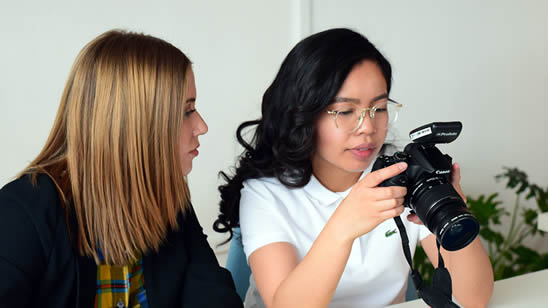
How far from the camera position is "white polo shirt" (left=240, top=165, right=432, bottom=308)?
1149 mm

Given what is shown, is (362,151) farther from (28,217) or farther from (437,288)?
(28,217)

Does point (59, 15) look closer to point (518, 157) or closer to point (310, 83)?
point (310, 83)

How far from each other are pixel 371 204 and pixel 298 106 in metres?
0.38

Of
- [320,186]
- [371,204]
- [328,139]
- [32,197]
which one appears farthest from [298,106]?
[32,197]

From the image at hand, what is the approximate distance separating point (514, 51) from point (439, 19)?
60 cm

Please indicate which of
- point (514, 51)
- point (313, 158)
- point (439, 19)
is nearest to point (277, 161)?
point (313, 158)

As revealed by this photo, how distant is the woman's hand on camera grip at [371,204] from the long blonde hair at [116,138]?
1.21 feet

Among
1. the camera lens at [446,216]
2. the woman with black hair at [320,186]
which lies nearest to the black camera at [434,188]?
the camera lens at [446,216]

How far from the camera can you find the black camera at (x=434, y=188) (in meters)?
0.77

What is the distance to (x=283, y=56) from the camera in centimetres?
213

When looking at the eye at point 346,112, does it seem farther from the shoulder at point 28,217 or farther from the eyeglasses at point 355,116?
the shoulder at point 28,217

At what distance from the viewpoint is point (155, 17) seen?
186 centimetres

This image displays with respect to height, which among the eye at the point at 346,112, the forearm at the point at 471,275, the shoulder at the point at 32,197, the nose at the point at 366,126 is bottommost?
the forearm at the point at 471,275

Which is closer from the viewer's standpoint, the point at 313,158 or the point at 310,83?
the point at 310,83
